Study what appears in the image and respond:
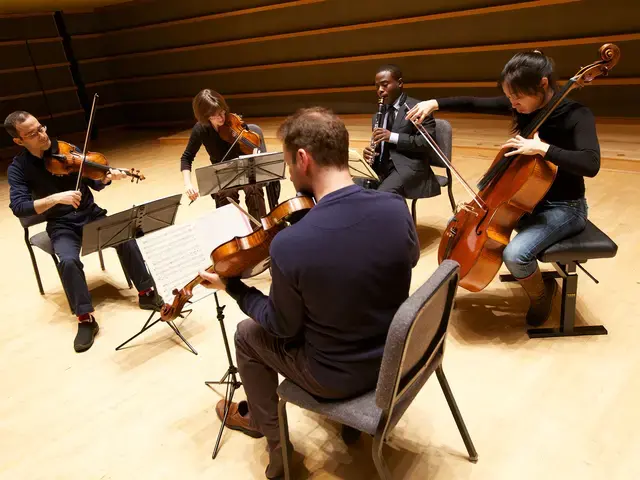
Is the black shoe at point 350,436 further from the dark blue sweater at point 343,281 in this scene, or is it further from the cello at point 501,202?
the cello at point 501,202

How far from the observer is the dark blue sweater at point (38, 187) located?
286cm

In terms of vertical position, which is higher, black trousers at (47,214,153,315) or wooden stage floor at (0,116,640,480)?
black trousers at (47,214,153,315)

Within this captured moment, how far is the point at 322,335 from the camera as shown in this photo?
1.44 meters

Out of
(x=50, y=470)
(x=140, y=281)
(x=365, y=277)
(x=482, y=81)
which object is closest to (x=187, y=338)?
(x=140, y=281)

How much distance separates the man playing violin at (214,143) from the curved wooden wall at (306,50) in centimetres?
339

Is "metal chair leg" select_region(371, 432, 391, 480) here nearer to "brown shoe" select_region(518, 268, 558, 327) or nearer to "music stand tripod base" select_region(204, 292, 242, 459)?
"music stand tripod base" select_region(204, 292, 242, 459)

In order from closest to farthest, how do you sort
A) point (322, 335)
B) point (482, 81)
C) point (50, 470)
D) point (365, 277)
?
point (365, 277) → point (322, 335) → point (50, 470) → point (482, 81)

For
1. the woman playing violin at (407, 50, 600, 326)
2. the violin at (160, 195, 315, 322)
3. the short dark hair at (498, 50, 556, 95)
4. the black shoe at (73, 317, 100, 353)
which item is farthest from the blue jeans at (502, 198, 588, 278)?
the black shoe at (73, 317, 100, 353)

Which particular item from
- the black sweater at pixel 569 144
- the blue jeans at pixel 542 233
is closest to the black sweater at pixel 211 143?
the black sweater at pixel 569 144

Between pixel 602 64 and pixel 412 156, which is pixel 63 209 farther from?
A: pixel 602 64

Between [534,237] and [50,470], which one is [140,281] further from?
[534,237]

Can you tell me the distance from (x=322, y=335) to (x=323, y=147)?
0.52 metres

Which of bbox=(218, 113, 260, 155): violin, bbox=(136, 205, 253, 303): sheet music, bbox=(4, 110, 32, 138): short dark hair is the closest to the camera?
bbox=(136, 205, 253, 303): sheet music

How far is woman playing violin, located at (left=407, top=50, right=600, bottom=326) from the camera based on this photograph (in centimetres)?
204
